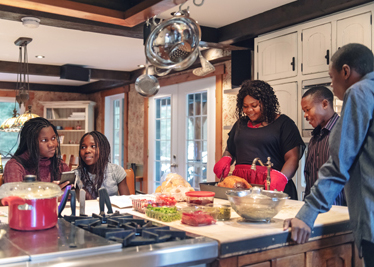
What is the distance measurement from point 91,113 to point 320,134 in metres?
6.21

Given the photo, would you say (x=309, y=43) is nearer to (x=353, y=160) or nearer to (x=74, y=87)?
Answer: (x=353, y=160)

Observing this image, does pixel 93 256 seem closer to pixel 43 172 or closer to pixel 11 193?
pixel 11 193

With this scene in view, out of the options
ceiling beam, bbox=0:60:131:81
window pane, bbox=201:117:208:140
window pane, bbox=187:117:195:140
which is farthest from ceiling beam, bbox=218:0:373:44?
ceiling beam, bbox=0:60:131:81

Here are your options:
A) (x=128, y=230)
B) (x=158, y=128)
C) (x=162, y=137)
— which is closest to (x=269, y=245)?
(x=128, y=230)

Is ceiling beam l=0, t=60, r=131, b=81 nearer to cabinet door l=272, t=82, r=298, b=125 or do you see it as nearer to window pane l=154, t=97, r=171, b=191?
window pane l=154, t=97, r=171, b=191

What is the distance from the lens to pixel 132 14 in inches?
119

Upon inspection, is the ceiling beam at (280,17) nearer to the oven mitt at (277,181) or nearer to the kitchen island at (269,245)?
the oven mitt at (277,181)

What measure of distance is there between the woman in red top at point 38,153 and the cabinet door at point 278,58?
206cm

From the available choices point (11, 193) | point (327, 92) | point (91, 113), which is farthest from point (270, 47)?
point (91, 113)

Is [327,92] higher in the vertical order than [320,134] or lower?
higher

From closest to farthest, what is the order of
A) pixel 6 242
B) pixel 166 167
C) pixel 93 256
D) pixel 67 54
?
pixel 93 256 → pixel 6 242 → pixel 67 54 → pixel 166 167

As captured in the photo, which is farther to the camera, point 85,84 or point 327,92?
point 85,84

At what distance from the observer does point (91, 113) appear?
26.7ft

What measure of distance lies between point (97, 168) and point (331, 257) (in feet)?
5.31
